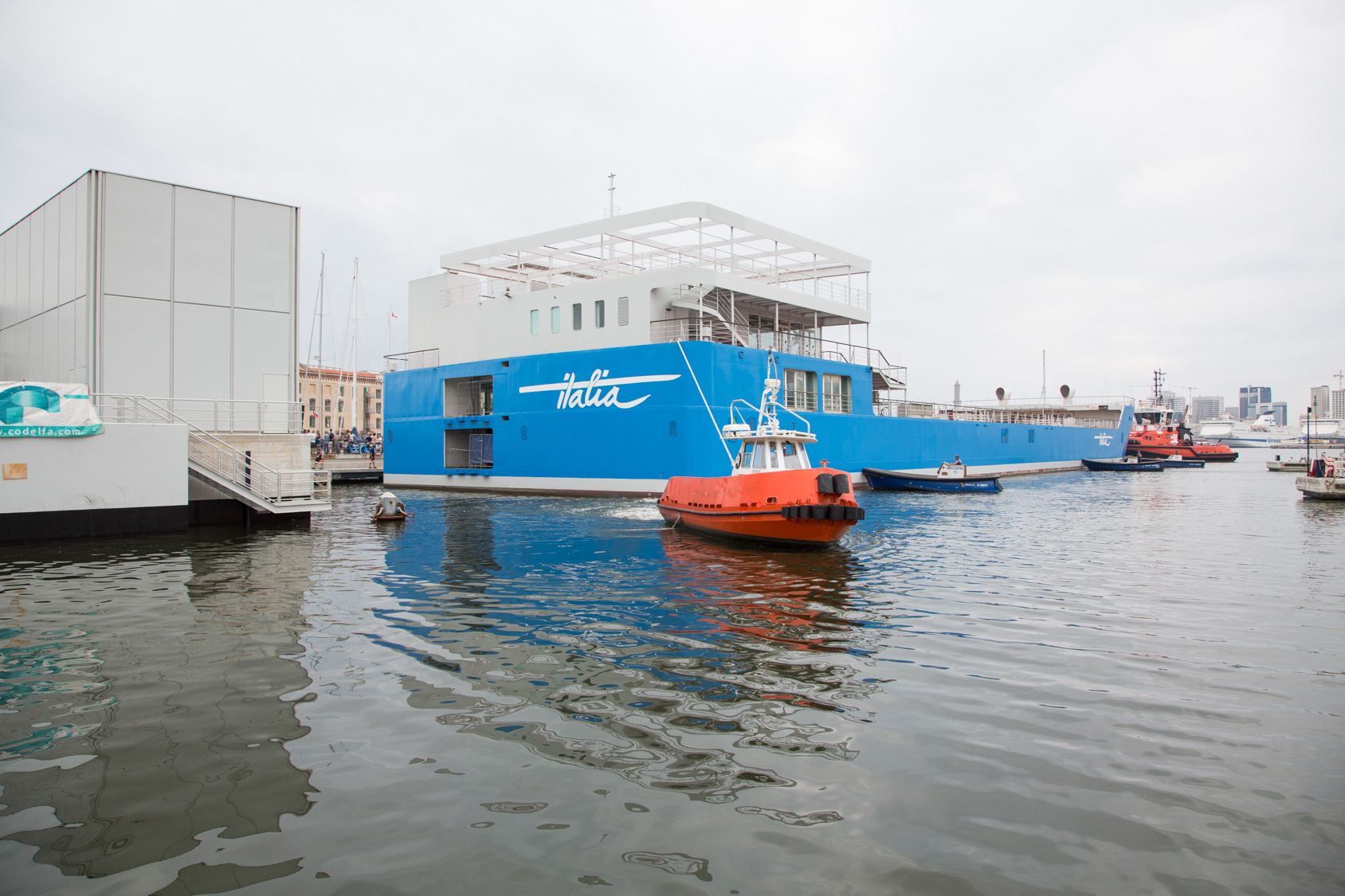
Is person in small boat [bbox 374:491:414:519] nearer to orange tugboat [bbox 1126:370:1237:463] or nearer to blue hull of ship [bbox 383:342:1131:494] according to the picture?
blue hull of ship [bbox 383:342:1131:494]

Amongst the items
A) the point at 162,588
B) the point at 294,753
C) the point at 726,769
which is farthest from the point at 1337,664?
the point at 162,588

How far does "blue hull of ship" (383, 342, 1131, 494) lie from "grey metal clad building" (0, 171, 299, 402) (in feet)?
27.9

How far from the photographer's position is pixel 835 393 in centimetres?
2941

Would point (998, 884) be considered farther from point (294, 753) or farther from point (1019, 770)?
point (294, 753)

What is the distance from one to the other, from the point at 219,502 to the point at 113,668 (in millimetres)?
12149

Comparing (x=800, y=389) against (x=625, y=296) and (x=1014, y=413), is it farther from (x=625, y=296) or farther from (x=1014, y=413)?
(x=1014, y=413)

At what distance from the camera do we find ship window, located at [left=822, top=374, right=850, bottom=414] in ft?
94.7

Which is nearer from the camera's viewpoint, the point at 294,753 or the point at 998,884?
the point at 998,884

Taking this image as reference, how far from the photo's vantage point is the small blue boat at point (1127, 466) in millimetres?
48375

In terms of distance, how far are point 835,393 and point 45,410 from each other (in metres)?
23.5

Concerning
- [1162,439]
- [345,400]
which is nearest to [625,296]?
[1162,439]

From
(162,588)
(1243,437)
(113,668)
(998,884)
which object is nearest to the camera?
(998,884)

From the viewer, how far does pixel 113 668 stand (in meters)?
6.50

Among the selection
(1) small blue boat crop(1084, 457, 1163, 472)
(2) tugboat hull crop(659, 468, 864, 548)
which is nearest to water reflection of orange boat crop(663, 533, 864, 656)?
(2) tugboat hull crop(659, 468, 864, 548)
